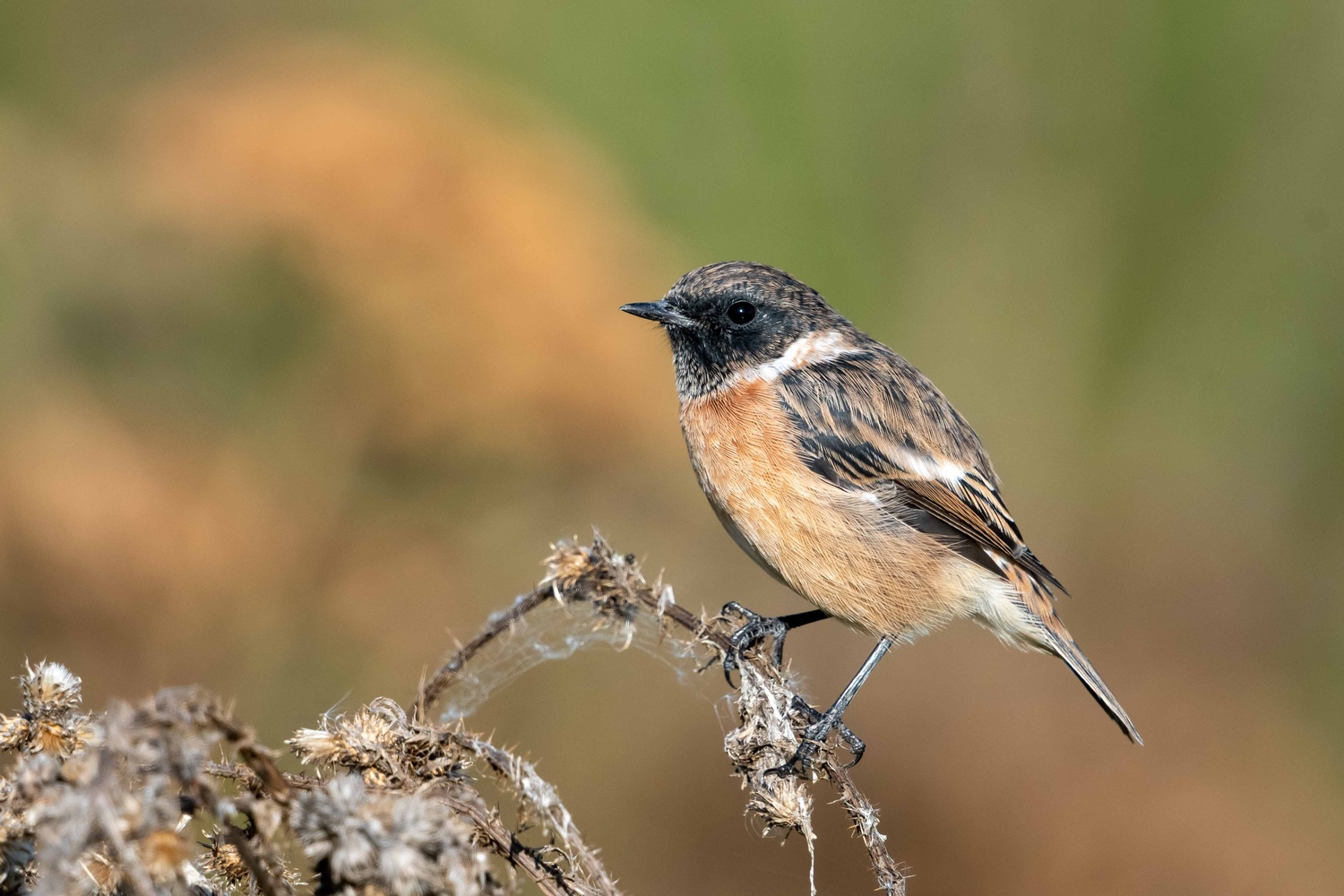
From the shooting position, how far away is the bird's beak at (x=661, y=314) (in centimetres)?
439

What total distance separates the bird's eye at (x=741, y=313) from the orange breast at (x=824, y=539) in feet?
1.75

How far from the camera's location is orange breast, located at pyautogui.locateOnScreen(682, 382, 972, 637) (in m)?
3.73

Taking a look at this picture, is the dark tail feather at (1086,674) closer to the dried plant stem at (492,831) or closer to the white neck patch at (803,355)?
the white neck patch at (803,355)

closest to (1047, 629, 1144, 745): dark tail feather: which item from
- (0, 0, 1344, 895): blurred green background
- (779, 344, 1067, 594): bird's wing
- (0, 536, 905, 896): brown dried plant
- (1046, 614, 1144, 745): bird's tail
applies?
(1046, 614, 1144, 745): bird's tail

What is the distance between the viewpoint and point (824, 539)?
3.75m

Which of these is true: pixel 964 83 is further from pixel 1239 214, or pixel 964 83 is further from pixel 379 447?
pixel 379 447

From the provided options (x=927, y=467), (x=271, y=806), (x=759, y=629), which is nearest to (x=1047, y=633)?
(x=927, y=467)

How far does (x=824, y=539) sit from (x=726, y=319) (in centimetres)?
114

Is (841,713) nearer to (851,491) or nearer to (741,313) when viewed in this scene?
(851,491)

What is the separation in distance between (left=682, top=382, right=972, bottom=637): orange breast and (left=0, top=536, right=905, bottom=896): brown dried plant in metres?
1.65

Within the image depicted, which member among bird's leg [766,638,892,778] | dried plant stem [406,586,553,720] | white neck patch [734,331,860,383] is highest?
white neck patch [734,331,860,383]

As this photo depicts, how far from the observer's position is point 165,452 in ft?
14.5

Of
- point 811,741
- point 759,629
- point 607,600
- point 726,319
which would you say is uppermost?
point 726,319

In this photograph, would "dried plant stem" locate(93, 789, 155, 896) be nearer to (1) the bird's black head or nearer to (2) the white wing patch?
(2) the white wing patch
